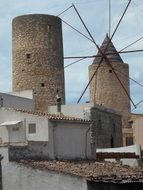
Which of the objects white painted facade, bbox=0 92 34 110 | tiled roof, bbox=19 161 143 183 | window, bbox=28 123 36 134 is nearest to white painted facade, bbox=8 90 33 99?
white painted facade, bbox=0 92 34 110

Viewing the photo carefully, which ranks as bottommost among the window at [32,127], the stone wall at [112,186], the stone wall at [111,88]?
the stone wall at [112,186]

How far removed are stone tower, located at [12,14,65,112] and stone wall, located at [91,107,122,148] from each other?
3.66 metres

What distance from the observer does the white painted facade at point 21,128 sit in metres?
26.2

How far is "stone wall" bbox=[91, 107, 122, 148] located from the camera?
112 feet

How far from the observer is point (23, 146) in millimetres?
23344

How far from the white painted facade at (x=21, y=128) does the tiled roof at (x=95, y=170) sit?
198cm

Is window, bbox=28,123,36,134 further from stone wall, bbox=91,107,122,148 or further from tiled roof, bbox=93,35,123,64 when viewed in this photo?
tiled roof, bbox=93,35,123,64

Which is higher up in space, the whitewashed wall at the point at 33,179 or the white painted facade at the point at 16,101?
the white painted facade at the point at 16,101

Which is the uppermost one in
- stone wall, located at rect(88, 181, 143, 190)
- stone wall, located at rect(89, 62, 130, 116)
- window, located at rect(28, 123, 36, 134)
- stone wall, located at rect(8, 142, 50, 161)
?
stone wall, located at rect(89, 62, 130, 116)

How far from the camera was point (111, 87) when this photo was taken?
148 feet

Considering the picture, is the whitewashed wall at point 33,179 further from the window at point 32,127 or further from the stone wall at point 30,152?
the window at point 32,127

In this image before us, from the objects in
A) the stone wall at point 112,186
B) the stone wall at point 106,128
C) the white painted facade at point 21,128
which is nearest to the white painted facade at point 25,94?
the stone wall at point 106,128

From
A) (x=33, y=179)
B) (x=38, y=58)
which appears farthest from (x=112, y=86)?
(x=33, y=179)

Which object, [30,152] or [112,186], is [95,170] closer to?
[112,186]
